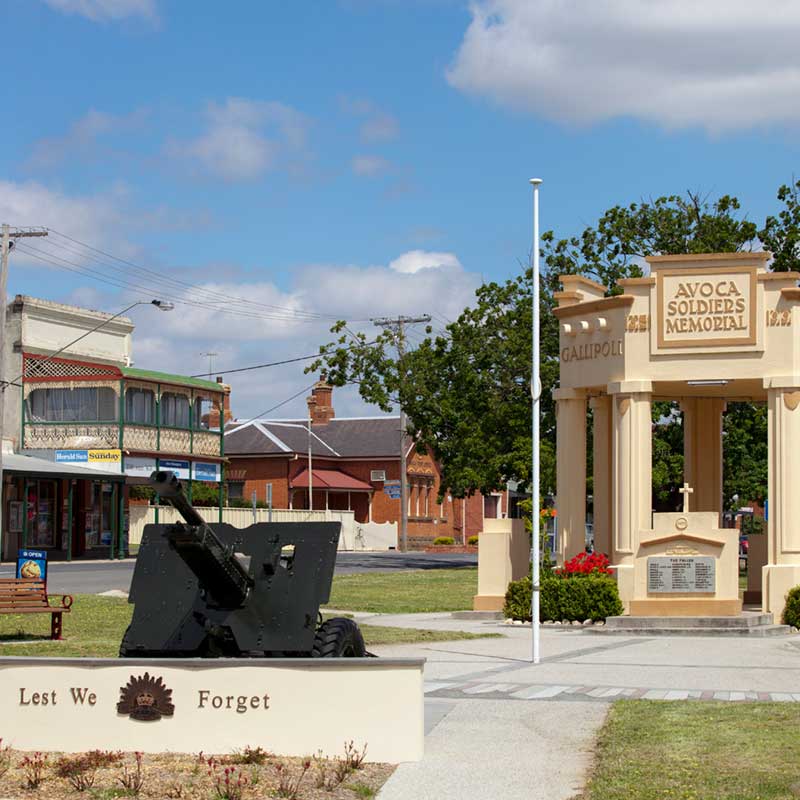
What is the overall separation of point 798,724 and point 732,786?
2992 mm

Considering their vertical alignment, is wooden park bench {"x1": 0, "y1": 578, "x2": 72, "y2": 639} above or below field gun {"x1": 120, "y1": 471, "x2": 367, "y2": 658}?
below

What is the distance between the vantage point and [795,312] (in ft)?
86.6

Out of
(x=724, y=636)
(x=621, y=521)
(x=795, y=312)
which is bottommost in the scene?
(x=724, y=636)

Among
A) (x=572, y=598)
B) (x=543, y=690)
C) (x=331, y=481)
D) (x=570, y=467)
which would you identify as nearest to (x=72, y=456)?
(x=331, y=481)

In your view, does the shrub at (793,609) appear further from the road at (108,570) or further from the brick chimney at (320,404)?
the brick chimney at (320,404)

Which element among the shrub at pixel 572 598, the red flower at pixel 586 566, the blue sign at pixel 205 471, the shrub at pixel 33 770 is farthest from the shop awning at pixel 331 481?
the shrub at pixel 33 770

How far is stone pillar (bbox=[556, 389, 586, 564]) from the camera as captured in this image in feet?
94.1

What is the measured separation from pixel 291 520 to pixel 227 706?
57.0m

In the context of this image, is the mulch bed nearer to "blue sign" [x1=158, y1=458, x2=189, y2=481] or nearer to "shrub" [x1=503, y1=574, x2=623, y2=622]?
"shrub" [x1=503, y1=574, x2=623, y2=622]

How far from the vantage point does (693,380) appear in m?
26.8

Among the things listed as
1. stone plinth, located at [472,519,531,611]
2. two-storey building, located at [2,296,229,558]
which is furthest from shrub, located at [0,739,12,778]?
two-storey building, located at [2,296,229,558]

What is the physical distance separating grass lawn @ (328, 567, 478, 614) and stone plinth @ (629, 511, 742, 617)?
5.27 metres

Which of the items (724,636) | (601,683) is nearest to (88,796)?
(601,683)

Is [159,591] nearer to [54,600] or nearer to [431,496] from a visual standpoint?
[54,600]
